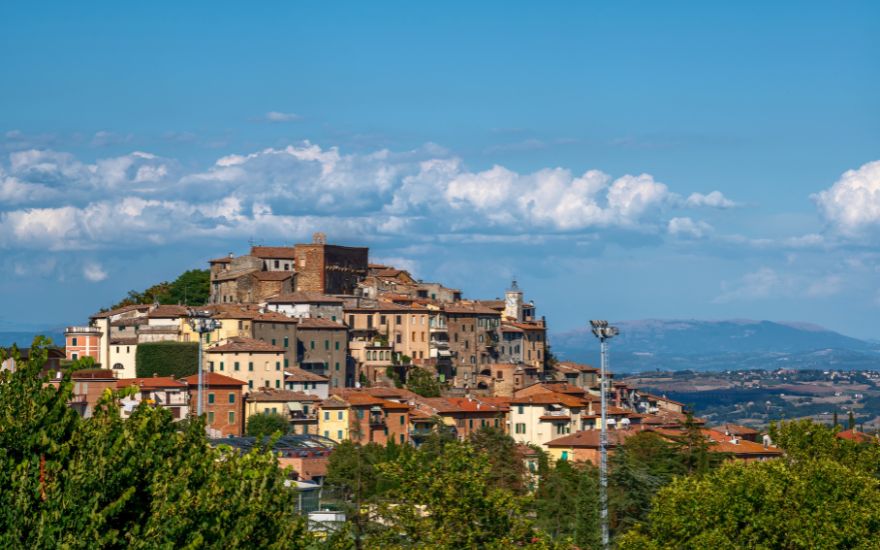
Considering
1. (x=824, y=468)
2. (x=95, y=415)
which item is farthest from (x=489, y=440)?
(x=95, y=415)

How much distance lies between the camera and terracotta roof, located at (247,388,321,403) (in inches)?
4207

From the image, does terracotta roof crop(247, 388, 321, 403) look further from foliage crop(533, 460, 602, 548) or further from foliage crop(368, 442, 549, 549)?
foliage crop(368, 442, 549, 549)

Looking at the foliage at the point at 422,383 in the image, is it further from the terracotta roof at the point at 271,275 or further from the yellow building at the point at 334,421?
the yellow building at the point at 334,421

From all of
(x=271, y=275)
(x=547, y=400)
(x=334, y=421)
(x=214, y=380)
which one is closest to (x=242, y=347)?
(x=214, y=380)

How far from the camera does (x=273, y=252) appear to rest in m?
138

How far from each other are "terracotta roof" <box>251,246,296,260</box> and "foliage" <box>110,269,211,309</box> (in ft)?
17.4

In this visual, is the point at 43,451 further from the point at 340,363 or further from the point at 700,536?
the point at 340,363

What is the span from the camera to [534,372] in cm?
13562

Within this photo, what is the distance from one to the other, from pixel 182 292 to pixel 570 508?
72.7 m

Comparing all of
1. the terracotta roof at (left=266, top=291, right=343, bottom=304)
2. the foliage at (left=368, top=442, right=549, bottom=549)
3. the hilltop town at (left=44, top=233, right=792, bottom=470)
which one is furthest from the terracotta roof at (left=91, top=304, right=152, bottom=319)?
the foliage at (left=368, top=442, right=549, bottom=549)

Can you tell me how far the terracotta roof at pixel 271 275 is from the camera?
13112 centimetres

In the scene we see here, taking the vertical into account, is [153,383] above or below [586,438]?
above

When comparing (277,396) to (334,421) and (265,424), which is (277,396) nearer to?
(334,421)

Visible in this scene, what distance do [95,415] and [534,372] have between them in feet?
355
